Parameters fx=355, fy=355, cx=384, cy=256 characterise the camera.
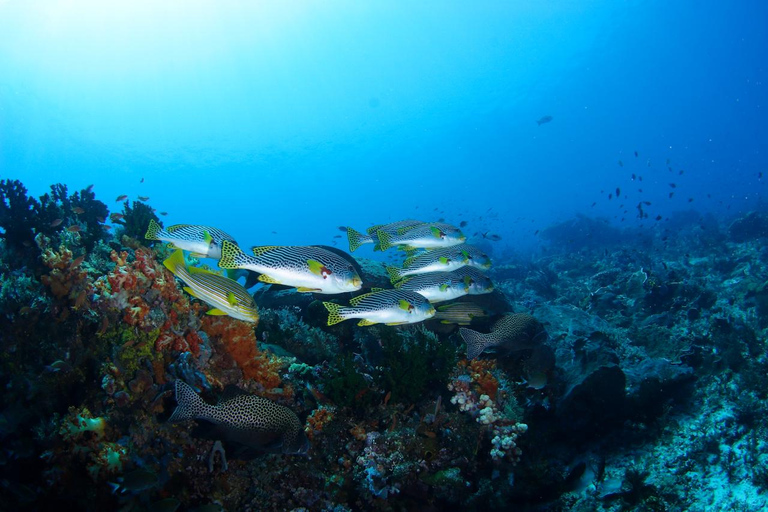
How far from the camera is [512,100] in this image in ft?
411

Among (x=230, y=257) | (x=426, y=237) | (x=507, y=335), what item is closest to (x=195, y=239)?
(x=230, y=257)

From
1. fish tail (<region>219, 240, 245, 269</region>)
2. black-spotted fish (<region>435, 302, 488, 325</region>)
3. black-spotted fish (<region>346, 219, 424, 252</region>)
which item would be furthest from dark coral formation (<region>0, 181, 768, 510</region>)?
black-spotted fish (<region>346, 219, 424, 252</region>)

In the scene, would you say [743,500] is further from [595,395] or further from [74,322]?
[74,322]

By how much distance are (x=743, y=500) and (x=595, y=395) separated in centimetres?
183

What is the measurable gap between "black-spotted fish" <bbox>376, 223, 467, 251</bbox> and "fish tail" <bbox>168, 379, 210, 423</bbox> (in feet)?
12.0

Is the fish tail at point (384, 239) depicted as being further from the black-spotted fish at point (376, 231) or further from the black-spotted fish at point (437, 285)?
the black-spotted fish at point (437, 285)

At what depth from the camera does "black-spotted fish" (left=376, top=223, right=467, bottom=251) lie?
658 cm

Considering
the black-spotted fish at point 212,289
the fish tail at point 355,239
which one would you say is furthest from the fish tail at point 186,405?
the fish tail at point 355,239

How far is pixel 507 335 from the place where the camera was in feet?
18.9

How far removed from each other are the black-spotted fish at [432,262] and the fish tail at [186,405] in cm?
340

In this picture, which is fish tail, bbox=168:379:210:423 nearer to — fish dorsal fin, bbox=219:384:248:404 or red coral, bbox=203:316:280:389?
fish dorsal fin, bbox=219:384:248:404

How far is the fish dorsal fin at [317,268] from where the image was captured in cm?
357

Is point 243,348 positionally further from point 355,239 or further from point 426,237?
point 426,237

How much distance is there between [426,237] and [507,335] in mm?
2241
